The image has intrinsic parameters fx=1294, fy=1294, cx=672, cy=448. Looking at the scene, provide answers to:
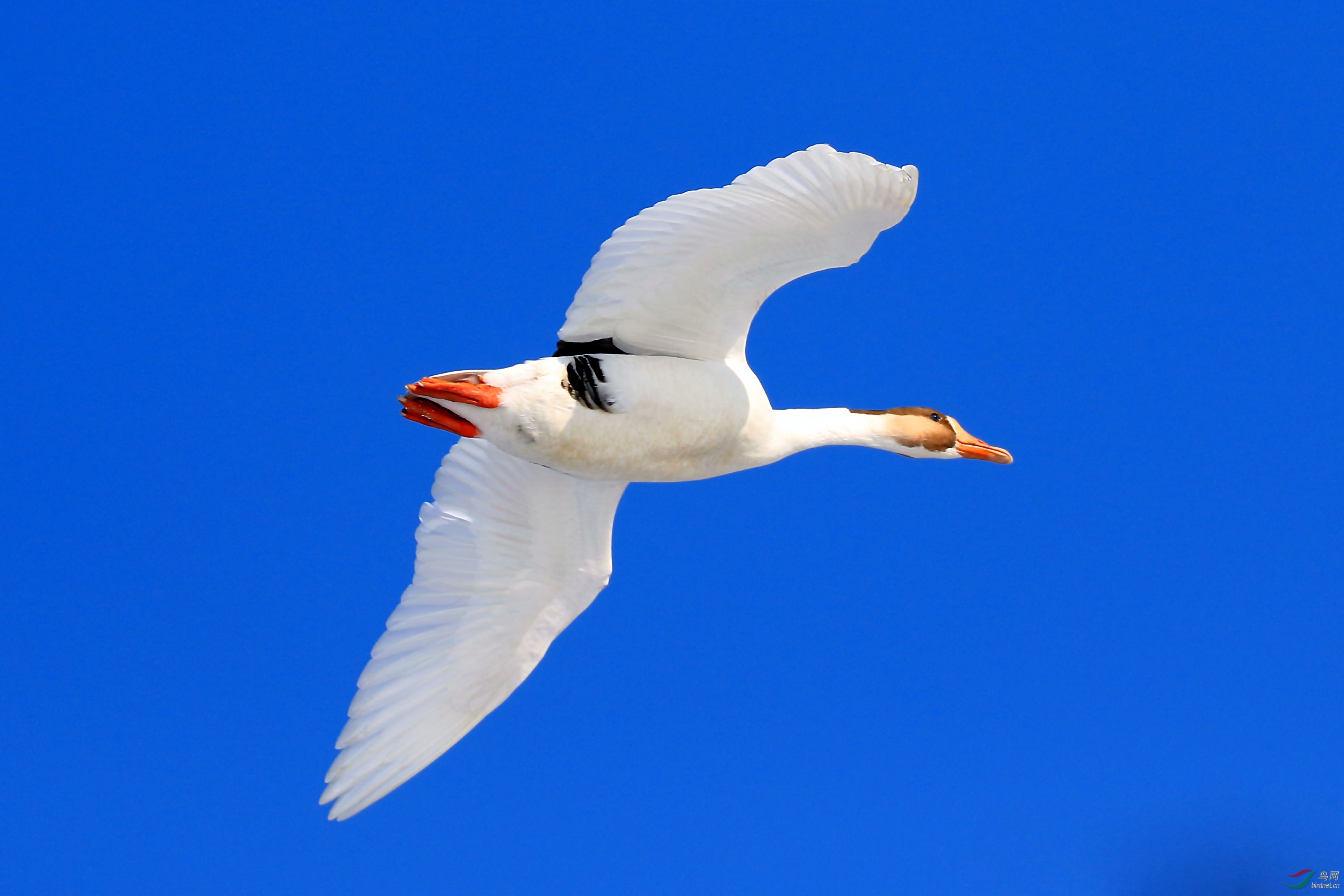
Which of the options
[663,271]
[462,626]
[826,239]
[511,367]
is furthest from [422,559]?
[826,239]

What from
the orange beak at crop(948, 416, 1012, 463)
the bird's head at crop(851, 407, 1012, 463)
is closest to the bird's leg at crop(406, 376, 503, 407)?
the bird's head at crop(851, 407, 1012, 463)

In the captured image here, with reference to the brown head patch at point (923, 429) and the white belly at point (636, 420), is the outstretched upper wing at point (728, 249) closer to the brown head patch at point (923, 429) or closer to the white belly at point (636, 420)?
the white belly at point (636, 420)

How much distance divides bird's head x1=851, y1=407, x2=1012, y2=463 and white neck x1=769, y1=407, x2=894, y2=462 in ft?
0.09

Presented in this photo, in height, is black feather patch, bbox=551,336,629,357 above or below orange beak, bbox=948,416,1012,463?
below

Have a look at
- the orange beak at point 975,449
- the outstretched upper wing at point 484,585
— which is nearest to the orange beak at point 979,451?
the orange beak at point 975,449

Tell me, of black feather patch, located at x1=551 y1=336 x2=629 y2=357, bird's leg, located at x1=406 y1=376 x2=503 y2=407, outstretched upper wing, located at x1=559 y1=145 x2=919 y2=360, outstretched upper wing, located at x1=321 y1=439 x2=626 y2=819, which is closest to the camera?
outstretched upper wing, located at x1=559 y1=145 x2=919 y2=360

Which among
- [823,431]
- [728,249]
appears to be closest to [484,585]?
[823,431]

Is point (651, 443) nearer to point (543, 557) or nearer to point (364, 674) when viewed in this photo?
point (543, 557)

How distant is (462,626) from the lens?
25.2 ft

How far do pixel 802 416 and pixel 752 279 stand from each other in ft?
3.19

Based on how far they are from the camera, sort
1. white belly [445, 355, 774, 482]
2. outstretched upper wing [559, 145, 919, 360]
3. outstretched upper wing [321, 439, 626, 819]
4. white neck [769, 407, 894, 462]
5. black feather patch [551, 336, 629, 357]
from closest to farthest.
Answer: outstretched upper wing [559, 145, 919, 360]
white belly [445, 355, 774, 482]
black feather patch [551, 336, 629, 357]
white neck [769, 407, 894, 462]
outstretched upper wing [321, 439, 626, 819]

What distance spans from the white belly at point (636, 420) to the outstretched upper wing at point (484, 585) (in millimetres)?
776

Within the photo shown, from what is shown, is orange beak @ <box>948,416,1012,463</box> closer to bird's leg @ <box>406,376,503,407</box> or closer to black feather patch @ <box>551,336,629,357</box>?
black feather patch @ <box>551,336,629,357</box>

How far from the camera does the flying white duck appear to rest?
20.9 ft
